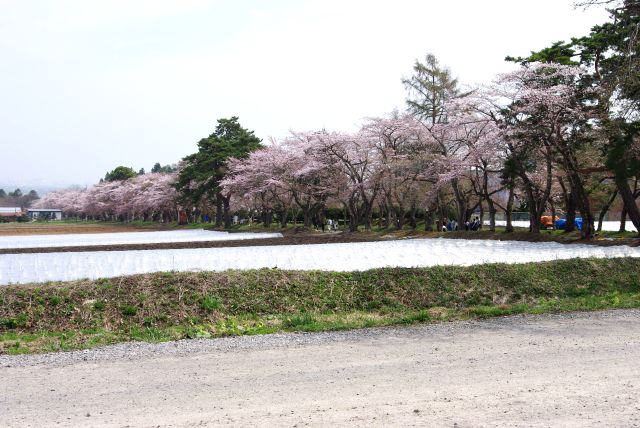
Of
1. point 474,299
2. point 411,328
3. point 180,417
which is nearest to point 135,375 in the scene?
point 180,417

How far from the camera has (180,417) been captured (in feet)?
16.8

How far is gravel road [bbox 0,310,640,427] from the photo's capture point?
5066mm

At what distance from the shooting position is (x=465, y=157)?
3494 cm

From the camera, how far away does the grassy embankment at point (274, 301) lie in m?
9.54

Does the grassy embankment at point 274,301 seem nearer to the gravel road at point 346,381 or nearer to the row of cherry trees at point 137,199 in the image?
the gravel road at point 346,381

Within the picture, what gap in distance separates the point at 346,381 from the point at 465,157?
99.7 ft

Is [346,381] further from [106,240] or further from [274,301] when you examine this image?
[106,240]

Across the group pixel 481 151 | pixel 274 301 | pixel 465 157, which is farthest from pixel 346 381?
pixel 465 157

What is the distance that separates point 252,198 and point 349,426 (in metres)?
Answer: 49.5

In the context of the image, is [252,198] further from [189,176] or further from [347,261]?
[347,261]

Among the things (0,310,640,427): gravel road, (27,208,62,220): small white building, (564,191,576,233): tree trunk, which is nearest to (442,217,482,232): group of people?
(564,191,576,233): tree trunk

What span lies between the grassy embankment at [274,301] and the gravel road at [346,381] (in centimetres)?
109

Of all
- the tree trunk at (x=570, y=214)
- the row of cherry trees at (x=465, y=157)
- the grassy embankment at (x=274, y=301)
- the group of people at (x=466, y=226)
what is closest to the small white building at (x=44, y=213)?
the row of cherry trees at (x=465, y=157)

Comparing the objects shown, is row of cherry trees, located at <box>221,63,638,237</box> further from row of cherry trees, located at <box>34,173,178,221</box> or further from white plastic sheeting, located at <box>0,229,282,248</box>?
row of cherry trees, located at <box>34,173,178,221</box>
